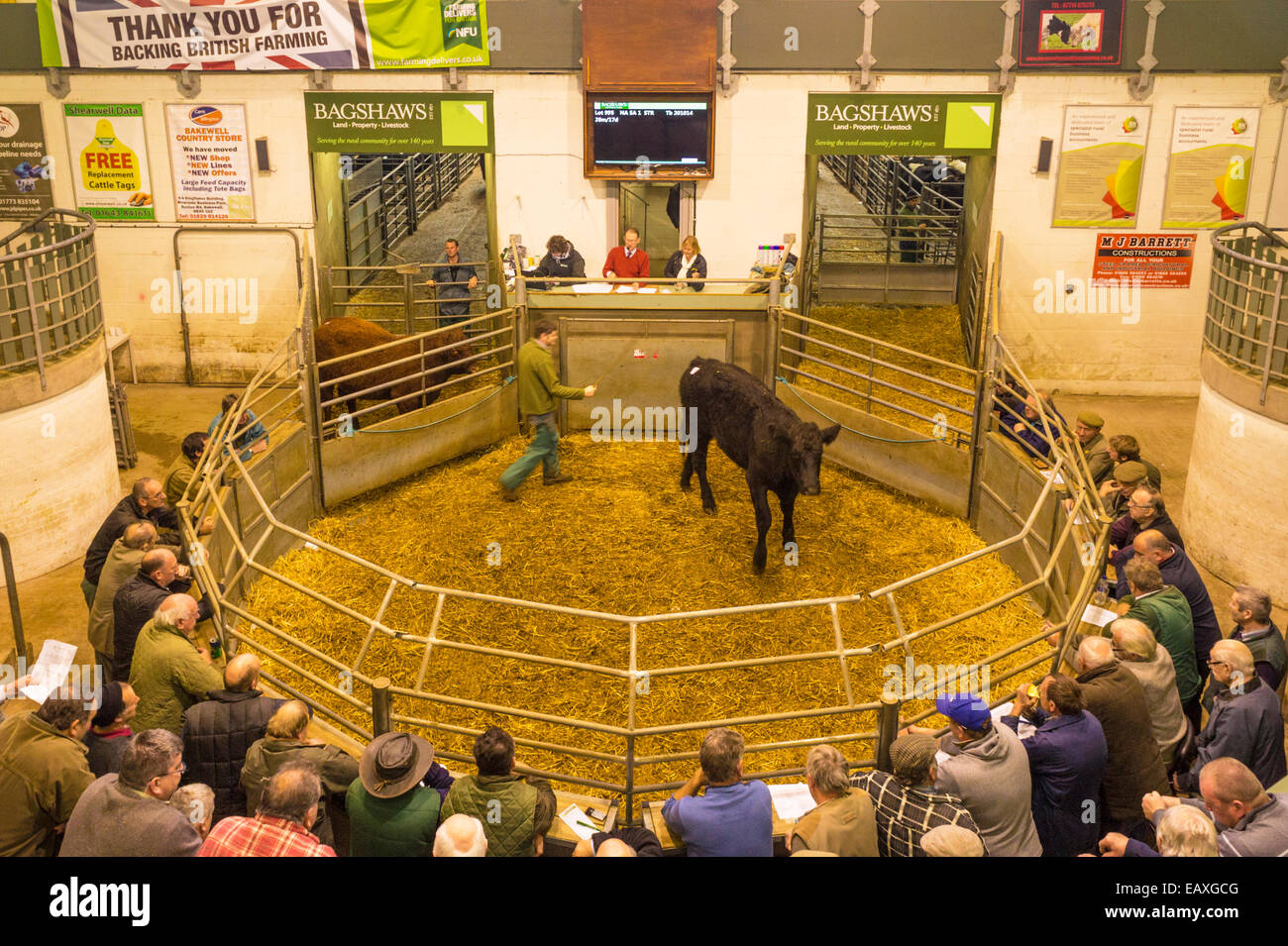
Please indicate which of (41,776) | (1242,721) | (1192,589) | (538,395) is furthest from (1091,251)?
(41,776)

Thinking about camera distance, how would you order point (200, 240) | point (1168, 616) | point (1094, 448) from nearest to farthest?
point (1168, 616) < point (1094, 448) < point (200, 240)

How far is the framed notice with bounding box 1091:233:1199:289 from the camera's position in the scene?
47.4 feet

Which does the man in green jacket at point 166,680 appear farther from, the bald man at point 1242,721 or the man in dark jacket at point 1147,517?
the man in dark jacket at point 1147,517

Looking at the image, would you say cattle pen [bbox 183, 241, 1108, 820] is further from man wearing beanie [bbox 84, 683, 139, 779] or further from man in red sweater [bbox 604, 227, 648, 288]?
man in red sweater [bbox 604, 227, 648, 288]

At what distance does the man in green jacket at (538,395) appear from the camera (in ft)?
36.2

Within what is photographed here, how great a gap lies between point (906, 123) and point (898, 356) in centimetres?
276

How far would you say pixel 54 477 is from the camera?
10.5m

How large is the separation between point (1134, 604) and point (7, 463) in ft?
28.7

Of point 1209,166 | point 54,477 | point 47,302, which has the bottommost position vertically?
point 54,477

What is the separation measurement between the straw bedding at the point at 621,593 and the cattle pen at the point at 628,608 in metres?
0.04

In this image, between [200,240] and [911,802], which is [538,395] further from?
[911,802]

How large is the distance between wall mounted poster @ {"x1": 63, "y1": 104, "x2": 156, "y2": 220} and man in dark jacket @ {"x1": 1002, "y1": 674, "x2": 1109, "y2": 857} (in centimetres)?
1272

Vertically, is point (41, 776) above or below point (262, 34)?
below

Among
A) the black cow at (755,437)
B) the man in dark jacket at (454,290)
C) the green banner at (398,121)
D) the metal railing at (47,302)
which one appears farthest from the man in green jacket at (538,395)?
the green banner at (398,121)
